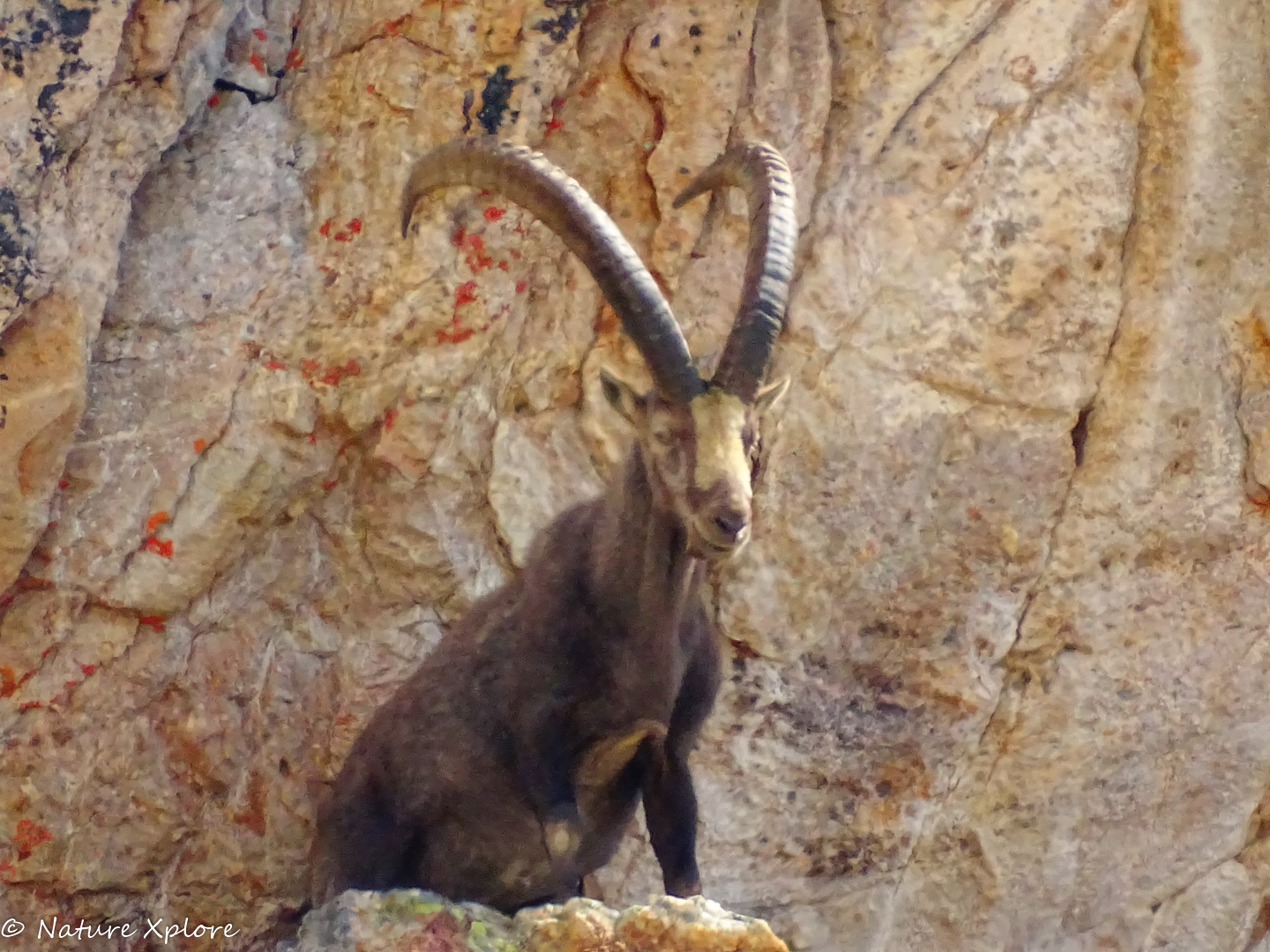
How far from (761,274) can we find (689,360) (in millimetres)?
391

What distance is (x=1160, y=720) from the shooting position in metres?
6.24

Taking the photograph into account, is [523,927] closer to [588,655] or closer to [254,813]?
[588,655]

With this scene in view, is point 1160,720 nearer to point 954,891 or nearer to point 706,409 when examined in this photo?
point 954,891

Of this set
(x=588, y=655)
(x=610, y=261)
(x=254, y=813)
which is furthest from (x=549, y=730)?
(x=254, y=813)

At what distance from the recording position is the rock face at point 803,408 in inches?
232

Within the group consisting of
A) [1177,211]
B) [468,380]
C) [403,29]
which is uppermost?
[1177,211]

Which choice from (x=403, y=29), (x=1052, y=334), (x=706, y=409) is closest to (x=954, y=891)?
(x=1052, y=334)

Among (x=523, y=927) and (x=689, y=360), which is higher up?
(x=689, y=360)

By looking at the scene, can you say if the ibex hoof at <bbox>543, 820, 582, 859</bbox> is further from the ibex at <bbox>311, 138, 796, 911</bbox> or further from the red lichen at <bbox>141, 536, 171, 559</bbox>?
the red lichen at <bbox>141, 536, 171, 559</bbox>

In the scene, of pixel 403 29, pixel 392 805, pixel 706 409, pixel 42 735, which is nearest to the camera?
pixel 706 409

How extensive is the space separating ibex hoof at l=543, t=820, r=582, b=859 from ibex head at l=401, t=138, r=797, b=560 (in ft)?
3.61

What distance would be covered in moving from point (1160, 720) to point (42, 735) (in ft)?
16.4

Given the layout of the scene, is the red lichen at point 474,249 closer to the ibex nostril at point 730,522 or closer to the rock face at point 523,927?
the ibex nostril at point 730,522

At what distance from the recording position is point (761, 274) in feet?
13.9
